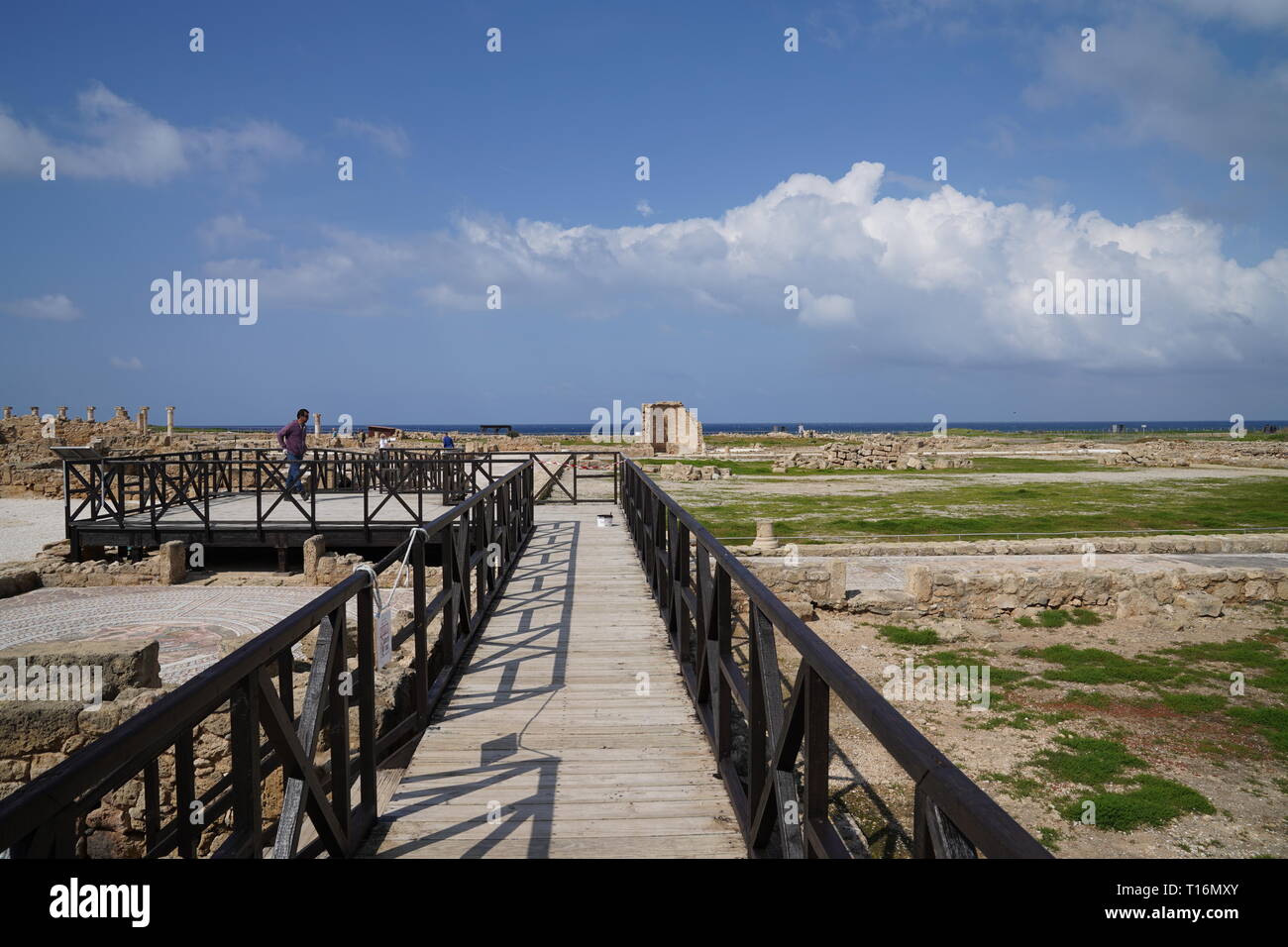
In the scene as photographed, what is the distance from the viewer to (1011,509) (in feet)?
76.4

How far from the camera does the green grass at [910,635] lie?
11.4 meters

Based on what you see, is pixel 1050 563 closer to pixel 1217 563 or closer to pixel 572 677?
pixel 1217 563

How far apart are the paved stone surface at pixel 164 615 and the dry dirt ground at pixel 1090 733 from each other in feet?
20.2

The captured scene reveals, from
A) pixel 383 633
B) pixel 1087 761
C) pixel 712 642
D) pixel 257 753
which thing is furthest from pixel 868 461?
pixel 257 753

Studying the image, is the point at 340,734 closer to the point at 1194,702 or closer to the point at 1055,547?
the point at 1194,702

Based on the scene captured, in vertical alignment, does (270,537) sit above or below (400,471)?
below

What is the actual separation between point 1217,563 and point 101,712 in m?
18.3

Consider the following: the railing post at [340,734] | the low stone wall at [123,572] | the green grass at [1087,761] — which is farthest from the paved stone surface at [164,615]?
the green grass at [1087,761]

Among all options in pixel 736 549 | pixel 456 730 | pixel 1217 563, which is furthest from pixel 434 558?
pixel 1217 563

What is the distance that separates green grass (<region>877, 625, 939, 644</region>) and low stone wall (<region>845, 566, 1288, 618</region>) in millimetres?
835

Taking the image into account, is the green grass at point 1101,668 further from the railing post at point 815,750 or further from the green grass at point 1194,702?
the railing post at point 815,750

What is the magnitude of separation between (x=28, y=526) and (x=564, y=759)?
67.7 feet

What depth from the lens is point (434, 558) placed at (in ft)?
48.3

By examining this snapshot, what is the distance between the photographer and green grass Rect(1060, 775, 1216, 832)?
6.14 metres
